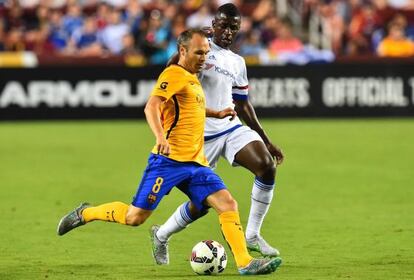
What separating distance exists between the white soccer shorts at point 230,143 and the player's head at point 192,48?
1273 millimetres

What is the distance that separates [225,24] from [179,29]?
44.3ft

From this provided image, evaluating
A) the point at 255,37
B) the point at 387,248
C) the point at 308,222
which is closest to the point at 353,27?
the point at 255,37

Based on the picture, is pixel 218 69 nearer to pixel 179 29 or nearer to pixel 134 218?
pixel 134 218

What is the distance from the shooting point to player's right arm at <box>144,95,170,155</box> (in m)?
7.59

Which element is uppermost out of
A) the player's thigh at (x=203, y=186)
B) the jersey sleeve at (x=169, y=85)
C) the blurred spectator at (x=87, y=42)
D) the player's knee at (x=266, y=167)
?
the jersey sleeve at (x=169, y=85)

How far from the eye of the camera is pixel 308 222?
36.4ft

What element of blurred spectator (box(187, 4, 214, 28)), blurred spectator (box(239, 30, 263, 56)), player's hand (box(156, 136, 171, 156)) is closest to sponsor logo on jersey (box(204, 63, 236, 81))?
player's hand (box(156, 136, 171, 156))

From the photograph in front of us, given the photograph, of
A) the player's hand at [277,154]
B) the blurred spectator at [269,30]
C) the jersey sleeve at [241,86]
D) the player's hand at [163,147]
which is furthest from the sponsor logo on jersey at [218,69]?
the blurred spectator at [269,30]

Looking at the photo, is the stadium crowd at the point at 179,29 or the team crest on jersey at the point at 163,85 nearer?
the team crest on jersey at the point at 163,85

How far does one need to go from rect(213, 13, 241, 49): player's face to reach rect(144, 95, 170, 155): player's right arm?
1.55 metres

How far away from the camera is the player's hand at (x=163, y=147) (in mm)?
7570

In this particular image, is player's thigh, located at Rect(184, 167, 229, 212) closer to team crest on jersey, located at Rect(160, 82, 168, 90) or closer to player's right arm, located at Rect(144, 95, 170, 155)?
player's right arm, located at Rect(144, 95, 170, 155)

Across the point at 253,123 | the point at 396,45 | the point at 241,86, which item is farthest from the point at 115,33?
the point at 253,123

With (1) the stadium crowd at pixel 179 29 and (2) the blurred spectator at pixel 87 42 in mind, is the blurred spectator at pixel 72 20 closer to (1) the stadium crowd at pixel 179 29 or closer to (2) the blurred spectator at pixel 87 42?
(1) the stadium crowd at pixel 179 29
